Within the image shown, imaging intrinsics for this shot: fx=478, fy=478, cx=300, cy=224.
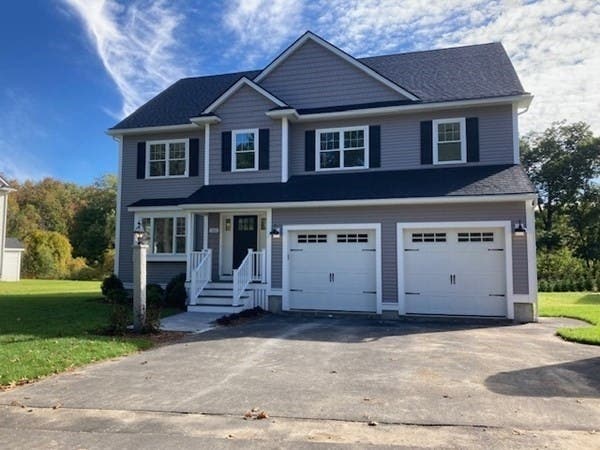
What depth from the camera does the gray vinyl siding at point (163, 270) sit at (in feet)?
54.5

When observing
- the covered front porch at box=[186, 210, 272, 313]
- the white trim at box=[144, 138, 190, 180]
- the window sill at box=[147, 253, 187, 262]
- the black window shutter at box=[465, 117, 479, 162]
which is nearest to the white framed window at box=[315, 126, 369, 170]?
the covered front porch at box=[186, 210, 272, 313]

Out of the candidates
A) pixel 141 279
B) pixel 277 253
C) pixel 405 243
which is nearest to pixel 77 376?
pixel 141 279

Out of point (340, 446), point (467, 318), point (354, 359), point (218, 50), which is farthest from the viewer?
point (218, 50)

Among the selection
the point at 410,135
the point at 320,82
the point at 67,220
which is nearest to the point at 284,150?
the point at 320,82

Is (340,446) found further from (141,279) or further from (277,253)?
(277,253)

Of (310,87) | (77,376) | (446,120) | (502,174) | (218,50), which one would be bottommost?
(77,376)

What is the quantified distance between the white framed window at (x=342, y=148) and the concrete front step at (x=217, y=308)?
525 cm

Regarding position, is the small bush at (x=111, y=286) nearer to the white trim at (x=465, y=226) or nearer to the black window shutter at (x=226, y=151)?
the black window shutter at (x=226, y=151)

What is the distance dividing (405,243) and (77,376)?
30.1 feet

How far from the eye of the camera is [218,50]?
16.1 meters

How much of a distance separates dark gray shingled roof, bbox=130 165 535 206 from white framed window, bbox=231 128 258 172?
689 millimetres

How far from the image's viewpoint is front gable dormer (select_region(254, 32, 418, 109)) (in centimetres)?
1549

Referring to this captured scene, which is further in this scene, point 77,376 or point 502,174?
point 502,174

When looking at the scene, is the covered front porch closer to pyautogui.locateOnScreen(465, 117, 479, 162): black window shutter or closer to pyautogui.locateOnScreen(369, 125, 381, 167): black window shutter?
pyautogui.locateOnScreen(369, 125, 381, 167): black window shutter
